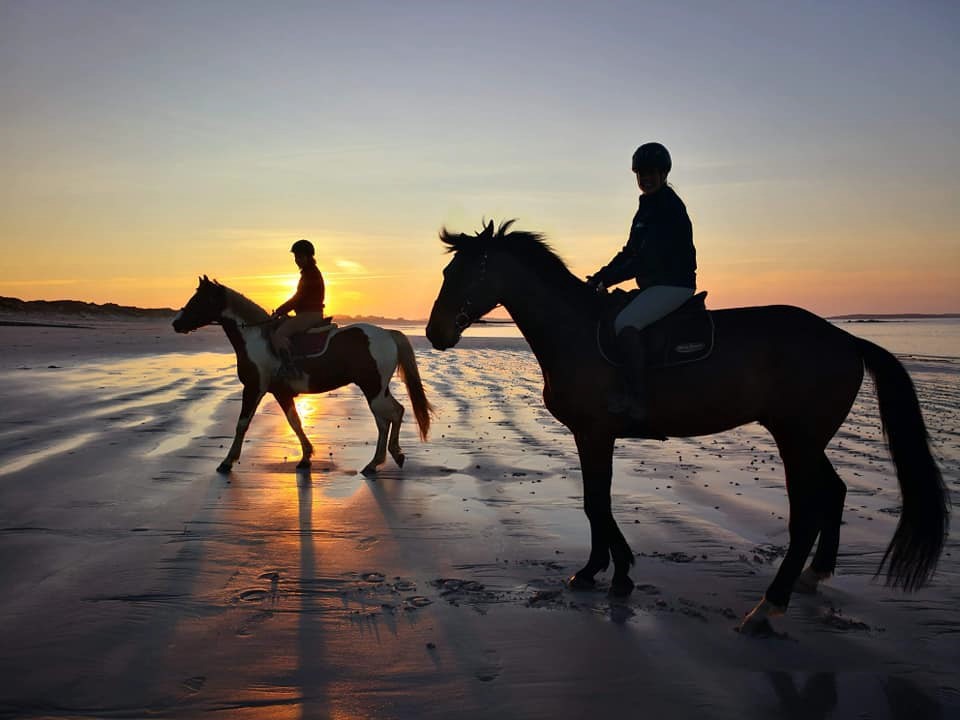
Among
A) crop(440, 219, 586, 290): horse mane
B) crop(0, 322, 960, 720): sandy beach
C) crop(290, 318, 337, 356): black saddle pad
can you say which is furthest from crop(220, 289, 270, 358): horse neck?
crop(440, 219, 586, 290): horse mane

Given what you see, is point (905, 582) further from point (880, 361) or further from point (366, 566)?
point (366, 566)

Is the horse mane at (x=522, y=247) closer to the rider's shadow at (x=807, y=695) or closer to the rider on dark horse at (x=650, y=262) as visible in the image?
the rider on dark horse at (x=650, y=262)

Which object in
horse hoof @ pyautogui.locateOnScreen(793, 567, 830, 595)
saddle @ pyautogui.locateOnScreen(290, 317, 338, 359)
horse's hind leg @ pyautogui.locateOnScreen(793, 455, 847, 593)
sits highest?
saddle @ pyautogui.locateOnScreen(290, 317, 338, 359)

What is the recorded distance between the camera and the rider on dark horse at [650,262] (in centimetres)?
503

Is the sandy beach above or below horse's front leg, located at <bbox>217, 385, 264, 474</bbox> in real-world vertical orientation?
below

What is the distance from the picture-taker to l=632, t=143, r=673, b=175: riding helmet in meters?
5.30

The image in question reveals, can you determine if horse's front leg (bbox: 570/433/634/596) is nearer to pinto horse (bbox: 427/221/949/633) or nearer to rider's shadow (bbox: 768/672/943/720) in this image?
pinto horse (bbox: 427/221/949/633)

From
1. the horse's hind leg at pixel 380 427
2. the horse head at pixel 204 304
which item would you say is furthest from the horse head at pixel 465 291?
the horse head at pixel 204 304

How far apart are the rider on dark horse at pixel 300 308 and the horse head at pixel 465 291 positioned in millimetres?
4929

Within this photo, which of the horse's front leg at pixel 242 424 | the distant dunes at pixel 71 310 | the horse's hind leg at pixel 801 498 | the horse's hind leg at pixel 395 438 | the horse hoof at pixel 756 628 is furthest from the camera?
the distant dunes at pixel 71 310

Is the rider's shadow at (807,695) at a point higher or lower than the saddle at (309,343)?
lower

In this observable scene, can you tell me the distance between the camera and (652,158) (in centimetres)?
530

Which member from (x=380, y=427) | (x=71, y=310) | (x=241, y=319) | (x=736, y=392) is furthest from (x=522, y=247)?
(x=71, y=310)

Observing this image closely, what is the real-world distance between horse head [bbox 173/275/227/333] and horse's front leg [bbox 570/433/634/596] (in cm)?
676
